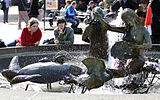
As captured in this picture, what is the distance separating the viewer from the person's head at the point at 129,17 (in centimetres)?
541

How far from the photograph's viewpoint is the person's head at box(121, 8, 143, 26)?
5.41m

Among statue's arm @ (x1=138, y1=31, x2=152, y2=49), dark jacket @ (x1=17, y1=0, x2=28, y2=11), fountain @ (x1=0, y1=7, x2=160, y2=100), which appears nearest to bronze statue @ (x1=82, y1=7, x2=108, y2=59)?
fountain @ (x1=0, y1=7, x2=160, y2=100)

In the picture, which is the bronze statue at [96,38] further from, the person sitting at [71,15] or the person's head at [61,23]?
the person sitting at [71,15]

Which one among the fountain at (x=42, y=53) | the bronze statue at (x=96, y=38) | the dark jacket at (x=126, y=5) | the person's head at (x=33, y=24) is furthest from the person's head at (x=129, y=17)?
the dark jacket at (x=126, y=5)

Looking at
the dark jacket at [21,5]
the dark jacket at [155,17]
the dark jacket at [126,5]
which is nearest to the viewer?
the dark jacket at [155,17]

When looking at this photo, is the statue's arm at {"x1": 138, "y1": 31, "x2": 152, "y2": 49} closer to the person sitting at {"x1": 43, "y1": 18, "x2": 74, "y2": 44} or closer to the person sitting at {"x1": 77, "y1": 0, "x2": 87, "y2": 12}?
the person sitting at {"x1": 43, "y1": 18, "x2": 74, "y2": 44}

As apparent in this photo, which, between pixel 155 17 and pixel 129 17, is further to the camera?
pixel 155 17

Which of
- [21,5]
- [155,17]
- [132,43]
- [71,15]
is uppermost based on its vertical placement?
[132,43]

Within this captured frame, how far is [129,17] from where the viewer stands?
5438 millimetres

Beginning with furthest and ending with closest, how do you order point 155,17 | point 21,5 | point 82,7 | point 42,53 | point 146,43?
point 82,7 → point 21,5 → point 155,17 → point 42,53 → point 146,43

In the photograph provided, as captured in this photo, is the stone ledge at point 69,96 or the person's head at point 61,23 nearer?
the stone ledge at point 69,96

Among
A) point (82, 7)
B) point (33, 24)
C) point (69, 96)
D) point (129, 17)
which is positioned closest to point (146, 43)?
point (129, 17)

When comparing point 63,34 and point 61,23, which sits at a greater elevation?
point 61,23

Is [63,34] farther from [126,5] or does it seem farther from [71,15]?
[71,15]
